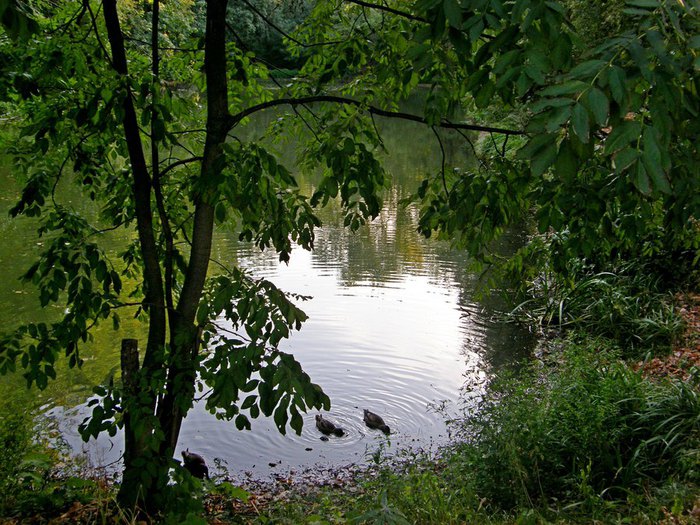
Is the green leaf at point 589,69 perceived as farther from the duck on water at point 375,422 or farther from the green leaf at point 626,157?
the duck on water at point 375,422

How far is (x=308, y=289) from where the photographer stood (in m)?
12.4

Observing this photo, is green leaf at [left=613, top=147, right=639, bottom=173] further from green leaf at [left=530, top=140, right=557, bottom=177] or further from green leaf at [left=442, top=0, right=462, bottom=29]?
green leaf at [left=442, top=0, right=462, bottom=29]

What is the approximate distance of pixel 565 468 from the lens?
529 cm

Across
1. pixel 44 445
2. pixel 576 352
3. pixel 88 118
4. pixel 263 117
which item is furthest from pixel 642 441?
pixel 263 117

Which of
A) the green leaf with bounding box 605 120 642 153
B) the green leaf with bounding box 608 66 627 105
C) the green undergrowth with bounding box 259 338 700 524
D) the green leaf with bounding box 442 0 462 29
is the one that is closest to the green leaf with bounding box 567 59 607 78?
the green leaf with bounding box 608 66 627 105

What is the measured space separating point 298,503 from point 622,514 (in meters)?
2.48

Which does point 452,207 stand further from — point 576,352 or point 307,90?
point 576,352

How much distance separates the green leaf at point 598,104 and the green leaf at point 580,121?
0.8 inches

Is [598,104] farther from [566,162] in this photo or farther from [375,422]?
[375,422]

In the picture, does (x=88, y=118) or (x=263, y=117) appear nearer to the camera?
(x=88, y=118)

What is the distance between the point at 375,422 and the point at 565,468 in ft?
8.28

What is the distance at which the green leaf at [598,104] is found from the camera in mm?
1503

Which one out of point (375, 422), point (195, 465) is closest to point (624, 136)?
point (195, 465)

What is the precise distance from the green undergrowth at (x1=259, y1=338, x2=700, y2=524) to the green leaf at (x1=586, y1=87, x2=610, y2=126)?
127 inches
